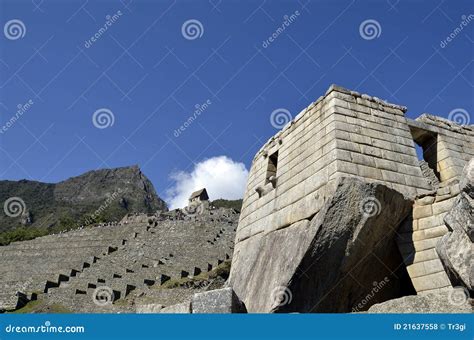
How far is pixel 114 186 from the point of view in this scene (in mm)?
114688

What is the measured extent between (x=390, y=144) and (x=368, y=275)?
97.3 inches

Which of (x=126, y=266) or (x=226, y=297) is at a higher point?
(x=126, y=266)

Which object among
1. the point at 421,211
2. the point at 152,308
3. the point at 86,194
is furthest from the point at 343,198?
the point at 86,194

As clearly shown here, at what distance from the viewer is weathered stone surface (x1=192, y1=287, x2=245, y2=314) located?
4.76m

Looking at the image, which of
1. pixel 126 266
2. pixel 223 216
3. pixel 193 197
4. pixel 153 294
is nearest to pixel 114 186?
pixel 193 197

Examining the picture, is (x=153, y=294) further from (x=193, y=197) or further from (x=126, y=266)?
(x=193, y=197)

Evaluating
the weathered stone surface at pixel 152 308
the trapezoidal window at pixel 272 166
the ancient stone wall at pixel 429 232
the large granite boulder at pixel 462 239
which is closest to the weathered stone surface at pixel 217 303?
the weathered stone surface at pixel 152 308

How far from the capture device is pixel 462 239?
393 centimetres

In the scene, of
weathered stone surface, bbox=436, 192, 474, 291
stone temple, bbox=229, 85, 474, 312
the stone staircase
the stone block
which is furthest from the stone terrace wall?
the stone staircase

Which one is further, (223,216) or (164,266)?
(223,216)

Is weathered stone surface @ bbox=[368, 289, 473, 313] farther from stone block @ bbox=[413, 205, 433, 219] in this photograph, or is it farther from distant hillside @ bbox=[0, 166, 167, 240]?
distant hillside @ bbox=[0, 166, 167, 240]

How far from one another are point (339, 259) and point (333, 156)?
172 cm

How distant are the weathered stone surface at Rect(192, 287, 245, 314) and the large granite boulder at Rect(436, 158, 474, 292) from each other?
245 centimetres

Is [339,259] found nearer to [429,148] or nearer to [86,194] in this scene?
[429,148]
